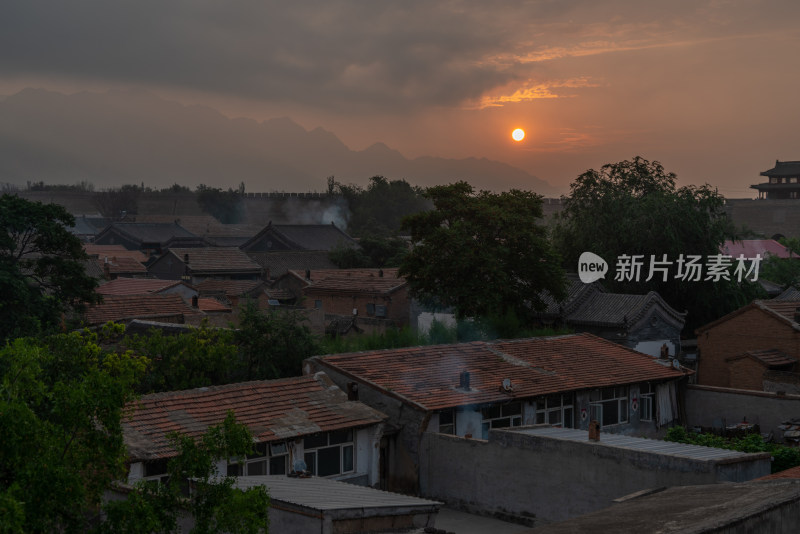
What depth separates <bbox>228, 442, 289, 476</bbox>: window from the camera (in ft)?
57.1

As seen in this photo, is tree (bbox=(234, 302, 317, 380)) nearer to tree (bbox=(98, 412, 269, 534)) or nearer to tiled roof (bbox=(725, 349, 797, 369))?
tiled roof (bbox=(725, 349, 797, 369))

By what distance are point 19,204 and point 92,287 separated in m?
3.83

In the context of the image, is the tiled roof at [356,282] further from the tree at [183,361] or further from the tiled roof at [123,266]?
the tree at [183,361]

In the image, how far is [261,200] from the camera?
5217 inches

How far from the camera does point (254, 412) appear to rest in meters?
18.4

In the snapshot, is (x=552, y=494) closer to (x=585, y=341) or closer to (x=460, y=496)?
(x=460, y=496)

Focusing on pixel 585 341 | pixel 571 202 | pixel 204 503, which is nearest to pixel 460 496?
pixel 585 341

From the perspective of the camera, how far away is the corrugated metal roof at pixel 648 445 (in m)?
16.1

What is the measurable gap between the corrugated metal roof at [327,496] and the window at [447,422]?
5.94 meters

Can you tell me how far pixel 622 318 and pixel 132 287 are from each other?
2529 cm

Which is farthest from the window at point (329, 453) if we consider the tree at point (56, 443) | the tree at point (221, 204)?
the tree at point (221, 204)

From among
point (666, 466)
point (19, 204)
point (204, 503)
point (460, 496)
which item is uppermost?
point (19, 204)

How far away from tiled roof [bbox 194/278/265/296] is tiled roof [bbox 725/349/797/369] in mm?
30308

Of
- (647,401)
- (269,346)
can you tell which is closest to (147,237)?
(269,346)
